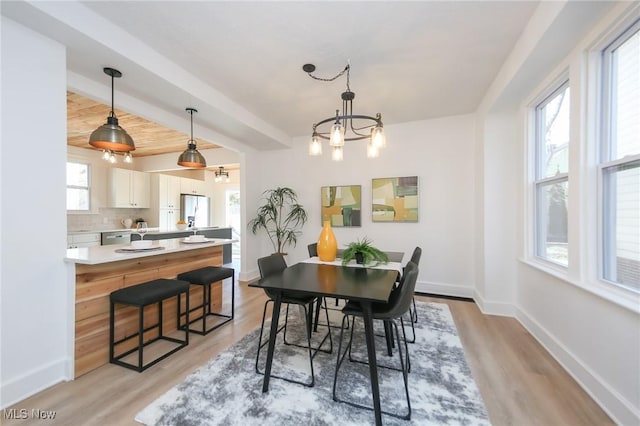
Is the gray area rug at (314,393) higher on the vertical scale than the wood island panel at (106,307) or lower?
lower

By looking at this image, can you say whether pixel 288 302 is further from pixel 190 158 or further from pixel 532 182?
pixel 532 182

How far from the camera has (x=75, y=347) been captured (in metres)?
1.98

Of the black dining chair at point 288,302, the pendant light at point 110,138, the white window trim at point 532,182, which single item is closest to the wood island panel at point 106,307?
the pendant light at point 110,138

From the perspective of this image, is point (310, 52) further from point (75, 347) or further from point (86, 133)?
point (86, 133)

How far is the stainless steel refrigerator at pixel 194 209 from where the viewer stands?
21.9 ft

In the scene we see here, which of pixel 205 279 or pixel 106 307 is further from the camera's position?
pixel 205 279

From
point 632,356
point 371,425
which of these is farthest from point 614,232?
point 371,425

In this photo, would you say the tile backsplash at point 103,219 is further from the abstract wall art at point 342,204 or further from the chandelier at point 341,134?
the chandelier at point 341,134

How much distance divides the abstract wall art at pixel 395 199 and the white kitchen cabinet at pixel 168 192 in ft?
16.3

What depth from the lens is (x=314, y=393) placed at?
5.86ft

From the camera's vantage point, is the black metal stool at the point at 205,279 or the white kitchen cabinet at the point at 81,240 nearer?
the black metal stool at the point at 205,279

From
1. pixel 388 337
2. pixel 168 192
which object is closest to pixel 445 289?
pixel 388 337

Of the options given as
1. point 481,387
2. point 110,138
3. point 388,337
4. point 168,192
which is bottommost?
point 481,387

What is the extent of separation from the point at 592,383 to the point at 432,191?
8.90ft
